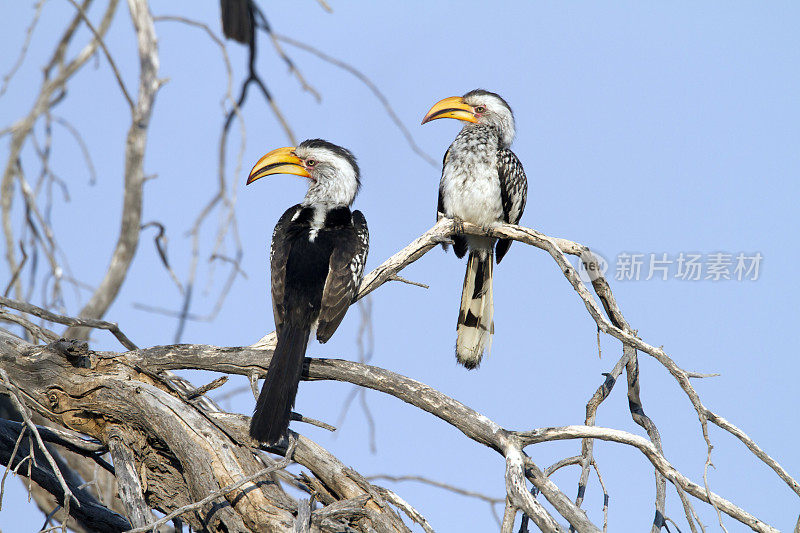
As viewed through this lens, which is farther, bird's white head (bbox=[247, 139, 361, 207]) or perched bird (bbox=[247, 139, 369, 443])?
bird's white head (bbox=[247, 139, 361, 207])

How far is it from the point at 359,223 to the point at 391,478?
128 cm

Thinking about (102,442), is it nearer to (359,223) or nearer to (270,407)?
(270,407)

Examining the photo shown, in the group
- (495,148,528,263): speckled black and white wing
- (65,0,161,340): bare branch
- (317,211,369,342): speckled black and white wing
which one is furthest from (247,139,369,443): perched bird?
(495,148,528,263): speckled black and white wing

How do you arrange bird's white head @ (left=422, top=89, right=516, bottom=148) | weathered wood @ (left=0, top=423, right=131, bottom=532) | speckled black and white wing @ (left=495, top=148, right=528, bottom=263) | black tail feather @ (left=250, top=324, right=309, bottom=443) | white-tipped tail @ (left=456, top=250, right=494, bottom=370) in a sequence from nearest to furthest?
black tail feather @ (left=250, top=324, right=309, bottom=443)
weathered wood @ (left=0, top=423, right=131, bottom=532)
white-tipped tail @ (left=456, top=250, right=494, bottom=370)
speckled black and white wing @ (left=495, top=148, right=528, bottom=263)
bird's white head @ (left=422, top=89, right=516, bottom=148)

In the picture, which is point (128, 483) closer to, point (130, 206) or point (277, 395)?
point (277, 395)

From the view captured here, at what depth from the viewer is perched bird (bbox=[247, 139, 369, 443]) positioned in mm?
2966

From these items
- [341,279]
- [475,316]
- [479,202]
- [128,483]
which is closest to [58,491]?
[128,483]

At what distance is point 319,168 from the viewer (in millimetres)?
4367

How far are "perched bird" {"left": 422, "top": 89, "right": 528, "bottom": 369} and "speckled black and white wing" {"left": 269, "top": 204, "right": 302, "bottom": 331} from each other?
3.05 ft

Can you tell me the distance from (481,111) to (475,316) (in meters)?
1.37

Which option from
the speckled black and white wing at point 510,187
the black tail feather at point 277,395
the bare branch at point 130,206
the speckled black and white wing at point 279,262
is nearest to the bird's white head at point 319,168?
the speckled black and white wing at point 279,262

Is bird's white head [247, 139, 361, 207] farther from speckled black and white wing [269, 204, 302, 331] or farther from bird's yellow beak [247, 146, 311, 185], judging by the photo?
speckled black and white wing [269, 204, 302, 331]

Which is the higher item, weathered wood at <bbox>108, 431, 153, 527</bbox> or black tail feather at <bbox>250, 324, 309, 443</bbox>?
black tail feather at <bbox>250, 324, 309, 443</bbox>

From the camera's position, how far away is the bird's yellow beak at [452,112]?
4789 millimetres
